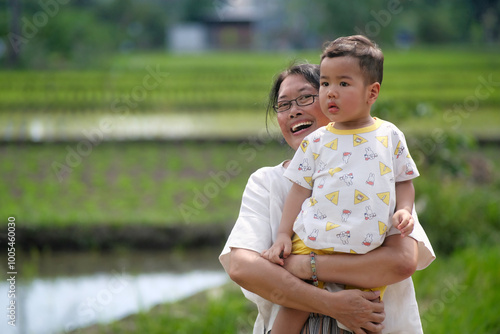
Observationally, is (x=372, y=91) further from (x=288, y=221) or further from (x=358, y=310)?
(x=358, y=310)

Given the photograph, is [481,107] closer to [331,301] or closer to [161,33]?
[161,33]

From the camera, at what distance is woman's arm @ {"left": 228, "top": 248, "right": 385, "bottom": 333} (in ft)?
4.40

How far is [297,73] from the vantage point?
1591 mm

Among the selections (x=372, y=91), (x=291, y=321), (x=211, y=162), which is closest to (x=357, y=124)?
(x=372, y=91)

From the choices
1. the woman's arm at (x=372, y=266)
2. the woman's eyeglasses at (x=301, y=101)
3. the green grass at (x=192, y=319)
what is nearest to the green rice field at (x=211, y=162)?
the green grass at (x=192, y=319)

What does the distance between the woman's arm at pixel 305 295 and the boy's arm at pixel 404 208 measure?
160 mm

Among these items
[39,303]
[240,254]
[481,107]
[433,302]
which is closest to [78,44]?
[481,107]

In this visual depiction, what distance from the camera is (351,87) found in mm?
1357

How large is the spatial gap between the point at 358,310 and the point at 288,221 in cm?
24

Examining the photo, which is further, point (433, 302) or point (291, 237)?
point (433, 302)

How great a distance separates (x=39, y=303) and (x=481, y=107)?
37.2ft

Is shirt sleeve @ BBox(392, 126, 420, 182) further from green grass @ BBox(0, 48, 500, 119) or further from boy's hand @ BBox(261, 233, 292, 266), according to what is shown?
green grass @ BBox(0, 48, 500, 119)

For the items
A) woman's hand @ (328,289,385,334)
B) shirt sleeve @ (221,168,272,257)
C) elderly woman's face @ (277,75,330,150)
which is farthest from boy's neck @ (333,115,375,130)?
woman's hand @ (328,289,385,334)

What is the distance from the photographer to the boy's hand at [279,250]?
4.56 ft
